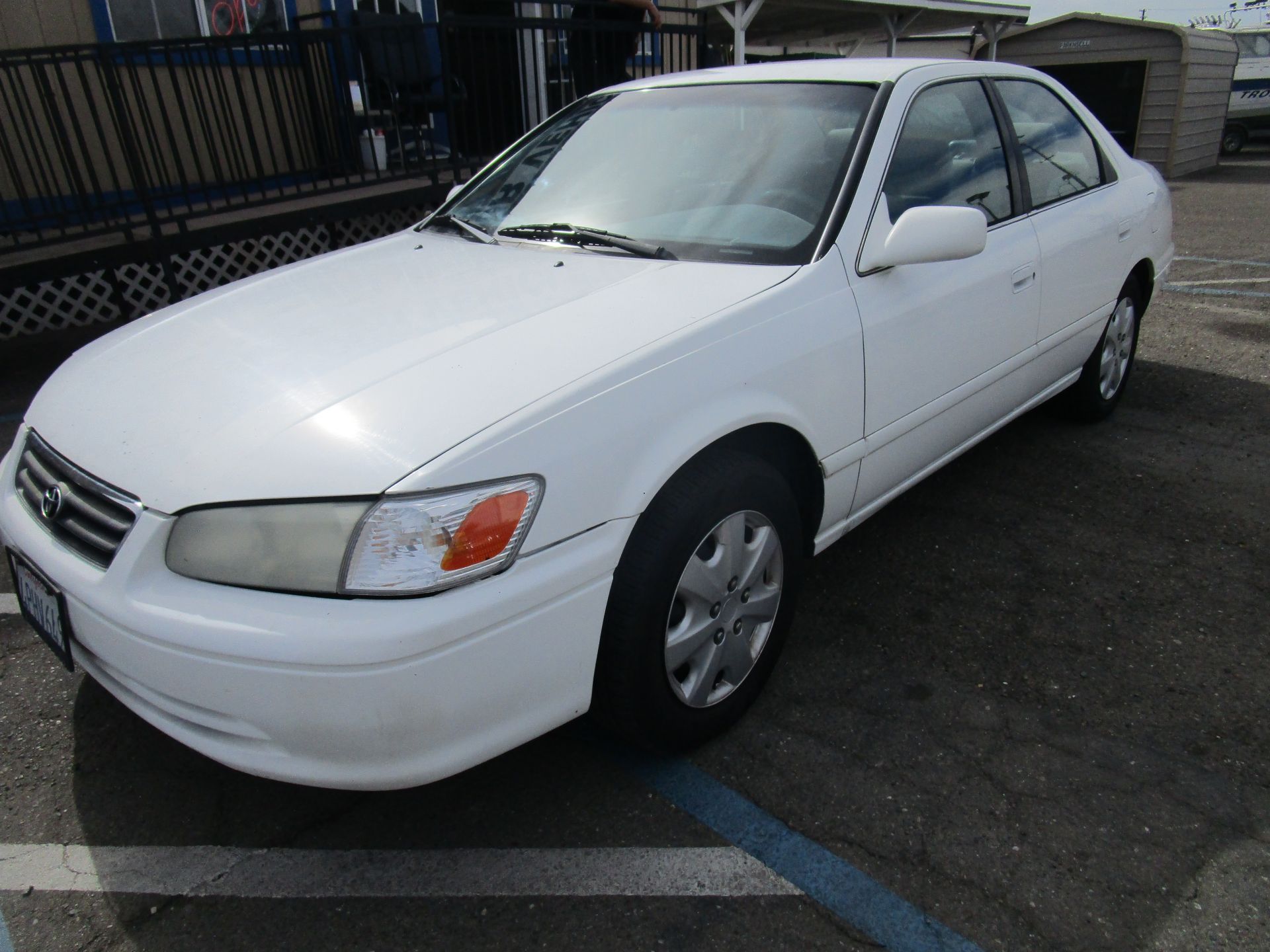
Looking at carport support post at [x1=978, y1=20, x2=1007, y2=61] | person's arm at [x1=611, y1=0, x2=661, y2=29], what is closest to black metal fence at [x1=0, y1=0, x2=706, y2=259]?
person's arm at [x1=611, y1=0, x2=661, y2=29]

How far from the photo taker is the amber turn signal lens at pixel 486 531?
1762 millimetres


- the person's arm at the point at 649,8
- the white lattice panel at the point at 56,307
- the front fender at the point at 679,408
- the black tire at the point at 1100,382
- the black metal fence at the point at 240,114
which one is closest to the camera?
the front fender at the point at 679,408

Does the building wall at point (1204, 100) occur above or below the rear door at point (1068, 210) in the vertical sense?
below

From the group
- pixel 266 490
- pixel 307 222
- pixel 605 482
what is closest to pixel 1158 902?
Result: pixel 605 482

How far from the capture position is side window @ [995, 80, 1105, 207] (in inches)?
139

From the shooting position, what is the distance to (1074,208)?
12.1 feet

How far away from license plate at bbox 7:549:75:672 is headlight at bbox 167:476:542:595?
16.3 inches

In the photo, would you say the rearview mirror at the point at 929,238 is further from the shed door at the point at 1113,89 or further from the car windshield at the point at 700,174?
the shed door at the point at 1113,89

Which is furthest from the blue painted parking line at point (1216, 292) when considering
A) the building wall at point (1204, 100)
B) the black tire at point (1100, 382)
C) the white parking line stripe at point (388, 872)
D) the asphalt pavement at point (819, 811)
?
the building wall at point (1204, 100)

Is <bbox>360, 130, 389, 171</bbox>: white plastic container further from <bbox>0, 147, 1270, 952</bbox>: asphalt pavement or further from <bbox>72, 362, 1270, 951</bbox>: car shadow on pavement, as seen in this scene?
<bbox>72, 362, 1270, 951</bbox>: car shadow on pavement

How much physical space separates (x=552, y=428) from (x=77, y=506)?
43.0 inches

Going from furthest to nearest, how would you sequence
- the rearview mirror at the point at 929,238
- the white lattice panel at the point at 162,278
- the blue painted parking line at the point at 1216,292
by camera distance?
the blue painted parking line at the point at 1216,292 → the white lattice panel at the point at 162,278 → the rearview mirror at the point at 929,238

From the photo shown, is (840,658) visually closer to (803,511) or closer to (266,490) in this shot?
(803,511)

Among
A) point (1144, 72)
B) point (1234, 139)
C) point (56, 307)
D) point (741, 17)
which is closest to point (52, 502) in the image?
point (56, 307)
